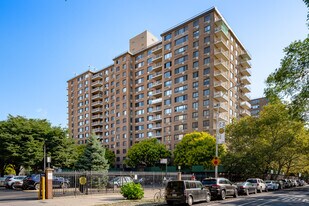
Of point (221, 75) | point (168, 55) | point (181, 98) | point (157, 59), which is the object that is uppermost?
point (168, 55)

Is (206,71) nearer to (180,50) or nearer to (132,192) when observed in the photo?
(180,50)

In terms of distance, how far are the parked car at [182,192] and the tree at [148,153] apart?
5079cm

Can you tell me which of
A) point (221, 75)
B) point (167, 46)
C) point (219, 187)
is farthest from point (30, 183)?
point (167, 46)

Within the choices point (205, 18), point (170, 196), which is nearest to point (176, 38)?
point (205, 18)

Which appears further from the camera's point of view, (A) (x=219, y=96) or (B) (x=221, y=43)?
(B) (x=221, y=43)

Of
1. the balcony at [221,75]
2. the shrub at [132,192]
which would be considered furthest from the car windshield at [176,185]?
the balcony at [221,75]

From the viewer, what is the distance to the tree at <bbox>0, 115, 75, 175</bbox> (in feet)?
136

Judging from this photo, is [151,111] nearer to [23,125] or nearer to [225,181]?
[23,125]

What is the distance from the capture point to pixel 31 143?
1656 inches

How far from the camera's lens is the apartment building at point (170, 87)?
226ft

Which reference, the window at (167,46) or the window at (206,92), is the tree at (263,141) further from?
the window at (167,46)

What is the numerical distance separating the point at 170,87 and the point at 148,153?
56.0 ft

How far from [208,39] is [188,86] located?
38.0 ft

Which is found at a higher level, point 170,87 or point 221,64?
point 221,64
